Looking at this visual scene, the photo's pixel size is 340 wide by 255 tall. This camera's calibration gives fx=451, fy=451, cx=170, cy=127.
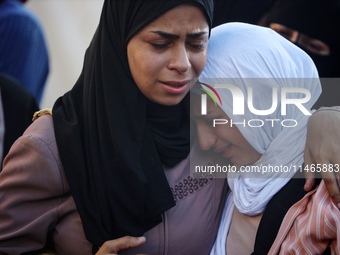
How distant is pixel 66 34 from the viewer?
4375 mm

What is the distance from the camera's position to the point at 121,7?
51.7 inches

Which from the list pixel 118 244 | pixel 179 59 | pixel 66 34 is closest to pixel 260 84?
pixel 179 59

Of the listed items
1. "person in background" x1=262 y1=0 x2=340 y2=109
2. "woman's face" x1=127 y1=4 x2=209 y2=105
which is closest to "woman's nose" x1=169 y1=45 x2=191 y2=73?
"woman's face" x1=127 y1=4 x2=209 y2=105

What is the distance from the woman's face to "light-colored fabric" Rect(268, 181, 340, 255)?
48 centimetres

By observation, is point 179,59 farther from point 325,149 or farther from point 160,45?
point 325,149

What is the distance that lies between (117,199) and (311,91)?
0.72 metres

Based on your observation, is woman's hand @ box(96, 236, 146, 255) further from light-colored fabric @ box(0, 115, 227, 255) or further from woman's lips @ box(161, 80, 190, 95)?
woman's lips @ box(161, 80, 190, 95)

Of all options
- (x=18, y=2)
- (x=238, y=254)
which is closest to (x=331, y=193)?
(x=238, y=254)

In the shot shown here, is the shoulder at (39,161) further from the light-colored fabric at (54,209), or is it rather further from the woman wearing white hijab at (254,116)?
the woman wearing white hijab at (254,116)

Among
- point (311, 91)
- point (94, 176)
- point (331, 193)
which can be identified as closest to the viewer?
point (331, 193)

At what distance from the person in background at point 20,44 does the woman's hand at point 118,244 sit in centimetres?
152

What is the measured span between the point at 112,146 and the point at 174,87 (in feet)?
0.84

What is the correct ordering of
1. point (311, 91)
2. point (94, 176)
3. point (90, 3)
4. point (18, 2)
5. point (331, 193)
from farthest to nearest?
1. point (90, 3)
2. point (18, 2)
3. point (311, 91)
4. point (94, 176)
5. point (331, 193)

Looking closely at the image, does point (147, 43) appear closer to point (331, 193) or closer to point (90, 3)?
point (331, 193)
